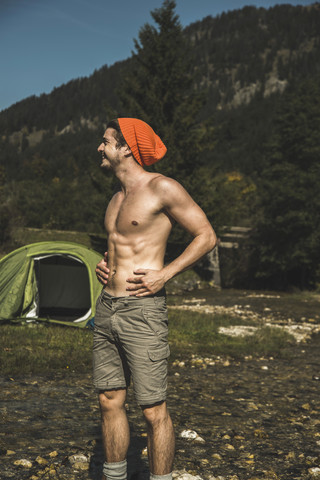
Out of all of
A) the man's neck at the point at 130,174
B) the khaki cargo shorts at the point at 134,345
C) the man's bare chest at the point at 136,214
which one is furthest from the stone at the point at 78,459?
the man's neck at the point at 130,174

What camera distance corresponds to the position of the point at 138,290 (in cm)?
304

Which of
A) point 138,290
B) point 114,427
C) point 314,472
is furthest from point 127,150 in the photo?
point 314,472

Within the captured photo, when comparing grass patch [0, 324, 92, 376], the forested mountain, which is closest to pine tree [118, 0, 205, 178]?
the forested mountain

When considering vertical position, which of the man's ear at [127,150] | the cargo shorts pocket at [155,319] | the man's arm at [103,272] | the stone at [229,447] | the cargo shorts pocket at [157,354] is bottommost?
the stone at [229,447]

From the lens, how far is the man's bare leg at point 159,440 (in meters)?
2.91

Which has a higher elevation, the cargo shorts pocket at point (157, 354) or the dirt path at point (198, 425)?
the cargo shorts pocket at point (157, 354)

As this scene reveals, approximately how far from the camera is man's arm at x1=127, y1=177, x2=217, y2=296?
3016 mm

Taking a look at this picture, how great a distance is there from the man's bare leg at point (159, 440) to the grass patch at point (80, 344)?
509cm

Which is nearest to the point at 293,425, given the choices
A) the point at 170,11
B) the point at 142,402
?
the point at 142,402

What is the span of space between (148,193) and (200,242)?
500 millimetres

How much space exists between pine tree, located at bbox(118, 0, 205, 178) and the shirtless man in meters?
24.4

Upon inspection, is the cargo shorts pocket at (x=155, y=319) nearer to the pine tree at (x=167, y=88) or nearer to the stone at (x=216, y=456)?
the stone at (x=216, y=456)

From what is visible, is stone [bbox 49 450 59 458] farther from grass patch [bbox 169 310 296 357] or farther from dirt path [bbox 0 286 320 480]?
grass patch [bbox 169 310 296 357]

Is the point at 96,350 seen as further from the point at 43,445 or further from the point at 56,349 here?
the point at 56,349
